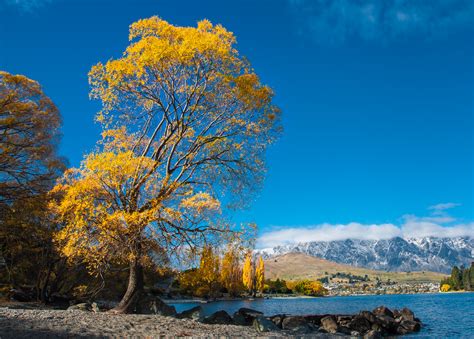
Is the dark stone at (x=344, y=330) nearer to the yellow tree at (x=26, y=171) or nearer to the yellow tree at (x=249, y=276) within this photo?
the yellow tree at (x=26, y=171)

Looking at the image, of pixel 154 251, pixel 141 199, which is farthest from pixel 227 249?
pixel 141 199

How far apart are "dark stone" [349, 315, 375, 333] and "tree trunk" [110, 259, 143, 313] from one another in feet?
70.9

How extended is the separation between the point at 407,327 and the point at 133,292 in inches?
1104

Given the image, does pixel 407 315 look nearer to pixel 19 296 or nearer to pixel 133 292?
pixel 133 292

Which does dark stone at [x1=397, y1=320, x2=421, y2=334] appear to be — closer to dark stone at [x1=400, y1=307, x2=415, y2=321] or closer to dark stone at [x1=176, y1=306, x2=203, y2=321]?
dark stone at [x1=400, y1=307, x2=415, y2=321]

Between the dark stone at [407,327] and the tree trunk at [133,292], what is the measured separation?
86.8 ft

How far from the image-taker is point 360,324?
35.9 meters

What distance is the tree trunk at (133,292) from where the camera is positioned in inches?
815

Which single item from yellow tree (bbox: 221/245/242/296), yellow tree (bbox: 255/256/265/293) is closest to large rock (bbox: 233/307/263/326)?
yellow tree (bbox: 221/245/242/296)

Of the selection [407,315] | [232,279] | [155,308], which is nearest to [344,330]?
[407,315]

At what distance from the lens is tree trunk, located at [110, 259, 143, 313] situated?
20.7 metres

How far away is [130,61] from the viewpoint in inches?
799

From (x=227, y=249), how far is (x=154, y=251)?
359 cm

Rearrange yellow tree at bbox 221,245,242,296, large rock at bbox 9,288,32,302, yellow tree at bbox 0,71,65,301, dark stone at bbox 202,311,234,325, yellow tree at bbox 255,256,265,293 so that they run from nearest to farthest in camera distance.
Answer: dark stone at bbox 202,311,234,325 < yellow tree at bbox 0,71,65,301 < large rock at bbox 9,288,32,302 < yellow tree at bbox 221,245,242,296 < yellow tree at bbox 255,256,265,293
